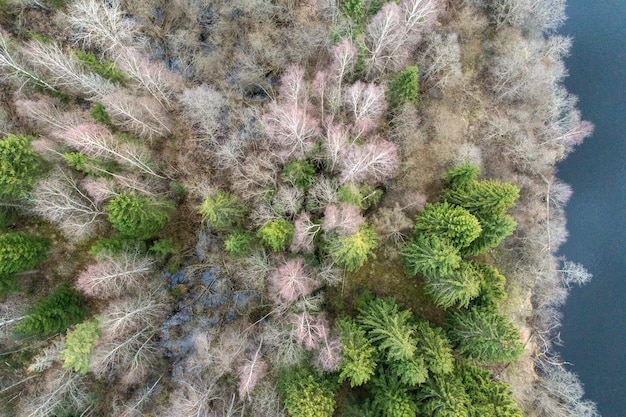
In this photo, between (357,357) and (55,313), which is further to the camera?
(55,313)

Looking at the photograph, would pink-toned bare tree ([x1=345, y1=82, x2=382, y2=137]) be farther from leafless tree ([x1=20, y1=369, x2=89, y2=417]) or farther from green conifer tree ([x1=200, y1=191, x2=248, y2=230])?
leafless tree ([x1=20, y1=369, x2=89, y2=417])

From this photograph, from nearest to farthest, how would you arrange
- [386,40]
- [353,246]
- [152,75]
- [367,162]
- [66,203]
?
[353,246]
[66,203]
[367,162]
[386,40]
[152,75]

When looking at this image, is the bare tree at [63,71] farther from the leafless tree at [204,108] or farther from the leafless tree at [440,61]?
the leafless tree at [440,61]

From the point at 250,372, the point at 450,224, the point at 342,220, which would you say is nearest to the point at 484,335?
the point at 450,224

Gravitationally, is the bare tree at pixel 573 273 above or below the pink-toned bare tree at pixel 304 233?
above

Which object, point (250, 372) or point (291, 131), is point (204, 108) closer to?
point (291, 131)

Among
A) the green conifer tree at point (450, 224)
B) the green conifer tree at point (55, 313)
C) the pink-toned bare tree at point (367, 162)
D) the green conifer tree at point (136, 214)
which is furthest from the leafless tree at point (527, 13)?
the green conifer tree at point (55, 313)

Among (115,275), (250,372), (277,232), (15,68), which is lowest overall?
(250,372)
